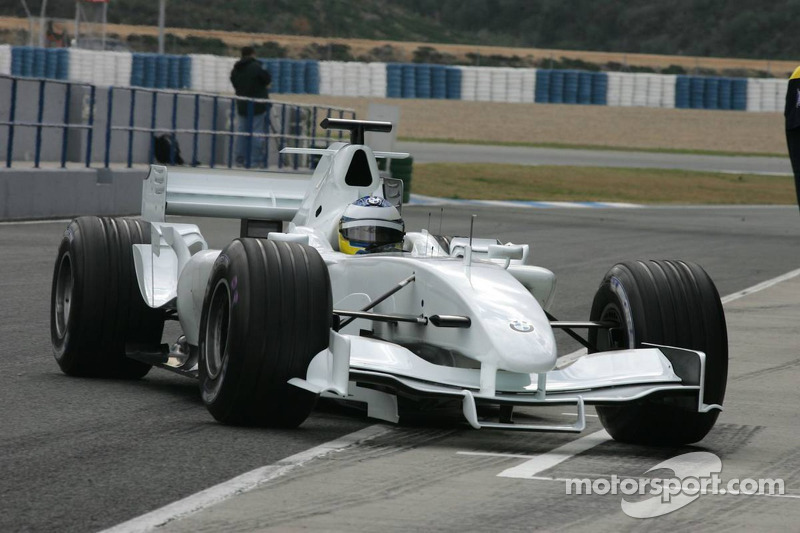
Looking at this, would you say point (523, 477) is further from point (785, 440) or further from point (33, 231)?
point (33, 231)

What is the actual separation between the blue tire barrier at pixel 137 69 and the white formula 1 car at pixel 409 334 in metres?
44.5

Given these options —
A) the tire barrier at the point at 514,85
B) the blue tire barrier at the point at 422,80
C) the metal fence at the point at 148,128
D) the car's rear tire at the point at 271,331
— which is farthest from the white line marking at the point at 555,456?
the blue tire barrier at the point at 422,80

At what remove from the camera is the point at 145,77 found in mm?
52375

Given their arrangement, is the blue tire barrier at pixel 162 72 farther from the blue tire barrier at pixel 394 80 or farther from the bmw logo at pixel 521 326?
the bmw logo at pixel 521 326

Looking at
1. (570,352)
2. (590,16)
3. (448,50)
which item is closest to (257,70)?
(570,352)

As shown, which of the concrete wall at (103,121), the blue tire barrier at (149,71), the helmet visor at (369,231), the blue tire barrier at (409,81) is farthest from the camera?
the blue tire barrier at (409,81)

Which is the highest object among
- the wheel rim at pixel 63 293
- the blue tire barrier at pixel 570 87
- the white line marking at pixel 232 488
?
the blue tire barrier at pixel 570 87

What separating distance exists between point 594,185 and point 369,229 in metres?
28.0

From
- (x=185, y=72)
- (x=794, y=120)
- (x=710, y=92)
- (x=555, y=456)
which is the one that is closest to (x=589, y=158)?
(x=710, y=92)

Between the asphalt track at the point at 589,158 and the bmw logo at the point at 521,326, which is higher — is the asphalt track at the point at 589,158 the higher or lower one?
the higher one

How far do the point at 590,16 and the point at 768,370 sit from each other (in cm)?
9111

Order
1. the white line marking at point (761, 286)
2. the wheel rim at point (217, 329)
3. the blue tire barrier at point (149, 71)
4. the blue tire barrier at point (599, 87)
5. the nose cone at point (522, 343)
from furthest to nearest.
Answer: the blue tire barrier at point (599, 87), the blue tire barrier at point (149, 71), the white line marking at point (761, 286), the wheel rim at point (217, 329), the nose cone at point (522, 343)

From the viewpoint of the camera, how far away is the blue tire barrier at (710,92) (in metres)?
59.0

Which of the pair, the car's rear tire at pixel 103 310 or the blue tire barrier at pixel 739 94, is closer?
the car's rear tire at pixel 103 310
